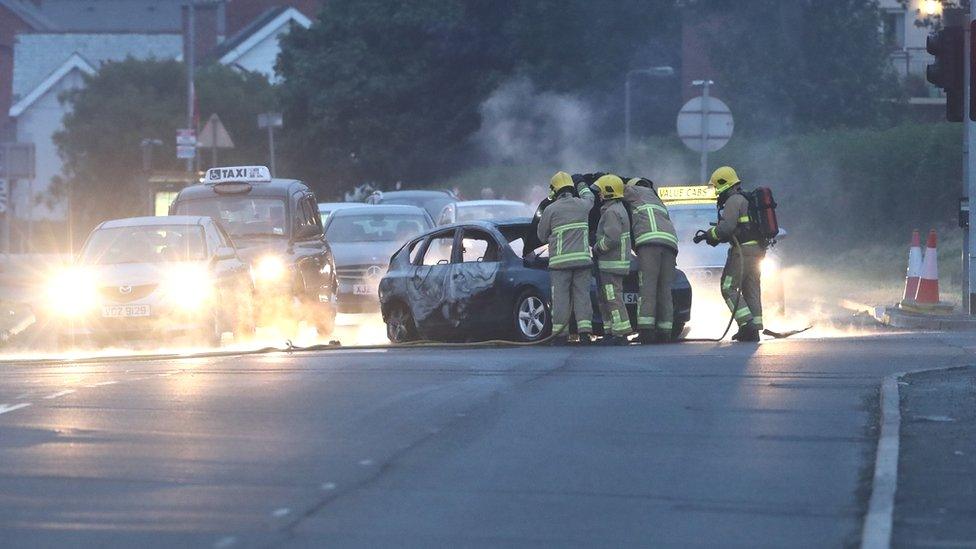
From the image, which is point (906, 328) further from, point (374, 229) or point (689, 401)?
point (689, 401)

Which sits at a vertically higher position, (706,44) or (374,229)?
(706,44)

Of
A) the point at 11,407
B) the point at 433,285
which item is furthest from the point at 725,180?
the point at 11,407

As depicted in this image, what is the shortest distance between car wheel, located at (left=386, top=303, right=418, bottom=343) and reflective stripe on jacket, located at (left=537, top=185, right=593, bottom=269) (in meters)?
2.45

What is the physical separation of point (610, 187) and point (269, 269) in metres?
5.57

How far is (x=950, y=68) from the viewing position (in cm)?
1644

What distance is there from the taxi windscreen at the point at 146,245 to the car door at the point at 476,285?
2815 mm

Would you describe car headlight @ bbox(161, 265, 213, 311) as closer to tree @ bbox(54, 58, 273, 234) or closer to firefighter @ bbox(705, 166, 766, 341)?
firefighter @ bbox(705, 166, 766, 341)

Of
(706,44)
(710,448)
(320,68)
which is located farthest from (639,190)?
(320,68)

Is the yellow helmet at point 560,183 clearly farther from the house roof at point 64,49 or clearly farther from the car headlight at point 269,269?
the house roof at point 64,49

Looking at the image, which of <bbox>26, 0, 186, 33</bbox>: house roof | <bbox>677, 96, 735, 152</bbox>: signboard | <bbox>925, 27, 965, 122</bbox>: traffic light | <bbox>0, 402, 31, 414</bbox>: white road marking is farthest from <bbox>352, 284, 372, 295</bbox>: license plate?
<bbox>26, 0, 186, 33</bbox>: house roof

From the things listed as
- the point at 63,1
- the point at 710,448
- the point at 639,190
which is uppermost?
the point at 63,1

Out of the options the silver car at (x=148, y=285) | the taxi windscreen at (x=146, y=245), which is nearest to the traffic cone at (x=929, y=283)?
the silver car at (x=148, y=285)

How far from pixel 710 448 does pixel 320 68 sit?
5368 cm

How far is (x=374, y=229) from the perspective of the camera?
26.6 metres
